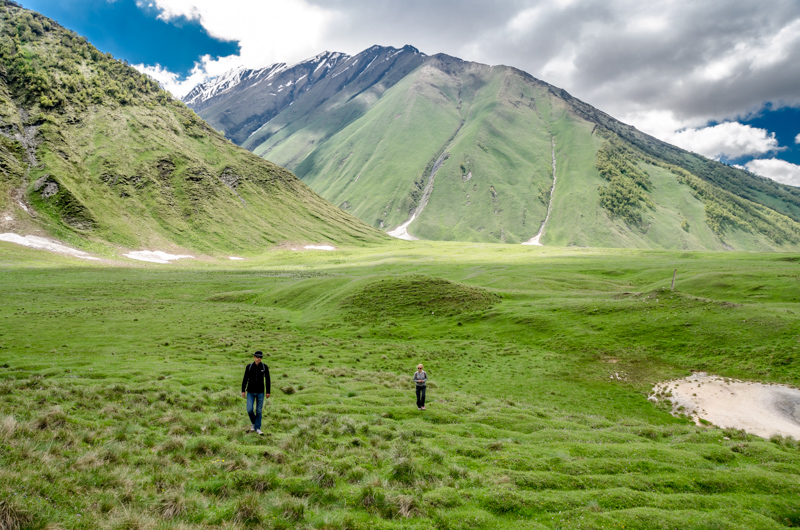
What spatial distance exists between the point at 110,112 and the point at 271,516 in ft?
825

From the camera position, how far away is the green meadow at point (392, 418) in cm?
1125

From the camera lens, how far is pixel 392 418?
2211 cm

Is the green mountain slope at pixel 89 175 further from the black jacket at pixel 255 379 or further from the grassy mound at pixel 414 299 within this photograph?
the black jacket at pixel 255 379

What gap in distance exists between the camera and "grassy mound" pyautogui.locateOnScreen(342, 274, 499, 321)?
191 ft

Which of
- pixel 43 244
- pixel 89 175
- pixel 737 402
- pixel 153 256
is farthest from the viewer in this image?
pixel 89 175

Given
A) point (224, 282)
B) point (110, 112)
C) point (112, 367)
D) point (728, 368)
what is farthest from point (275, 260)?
point (728, 368)

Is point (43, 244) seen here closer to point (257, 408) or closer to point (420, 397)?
point (257, 408)

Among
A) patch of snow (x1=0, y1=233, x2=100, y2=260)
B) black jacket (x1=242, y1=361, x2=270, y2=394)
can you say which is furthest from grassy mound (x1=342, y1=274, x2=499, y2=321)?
patch of snow (x1=0, y1=233, x2=100, y2=260)

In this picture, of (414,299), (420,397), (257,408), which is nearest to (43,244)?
(414,299)

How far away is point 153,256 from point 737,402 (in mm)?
163158

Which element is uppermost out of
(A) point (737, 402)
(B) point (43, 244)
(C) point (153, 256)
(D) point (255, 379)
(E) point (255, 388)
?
(B) point (43, 244)

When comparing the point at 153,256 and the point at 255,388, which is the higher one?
the point at 153,256

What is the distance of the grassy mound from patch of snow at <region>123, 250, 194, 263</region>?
11090cm

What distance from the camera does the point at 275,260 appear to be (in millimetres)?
164000
